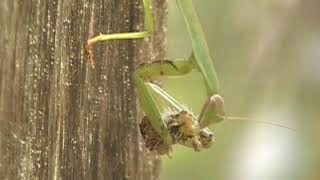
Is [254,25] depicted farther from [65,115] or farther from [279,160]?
[65,115]

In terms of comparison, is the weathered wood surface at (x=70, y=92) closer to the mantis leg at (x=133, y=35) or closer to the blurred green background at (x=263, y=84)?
the mantis leg at (x=133, y=35)

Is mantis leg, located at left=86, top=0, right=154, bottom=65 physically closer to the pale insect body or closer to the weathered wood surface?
the weathered wood surface

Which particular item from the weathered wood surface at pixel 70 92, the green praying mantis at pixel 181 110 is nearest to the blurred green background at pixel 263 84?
the weathered wood surface at pixel 70 92

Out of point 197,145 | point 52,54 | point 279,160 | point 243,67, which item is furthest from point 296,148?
point 52,54

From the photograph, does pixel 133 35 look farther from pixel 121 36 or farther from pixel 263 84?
pixel 263 84

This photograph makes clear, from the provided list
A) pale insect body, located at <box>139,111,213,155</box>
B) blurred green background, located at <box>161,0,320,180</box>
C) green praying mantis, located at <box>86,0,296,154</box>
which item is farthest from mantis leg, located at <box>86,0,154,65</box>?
blurred green background, located at <box>161,0,320,180</box>
